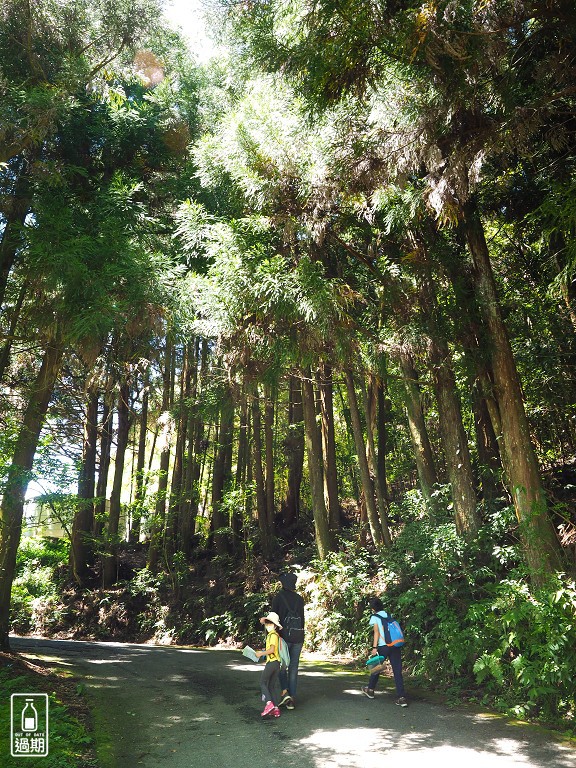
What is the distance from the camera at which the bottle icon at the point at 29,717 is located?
5.39m

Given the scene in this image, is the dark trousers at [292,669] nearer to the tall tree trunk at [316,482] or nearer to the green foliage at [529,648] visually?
the green foliage at [529,648]

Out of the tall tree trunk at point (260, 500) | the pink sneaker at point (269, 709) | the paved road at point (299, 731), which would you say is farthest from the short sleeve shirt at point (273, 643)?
the tall tree trunk at point (260, 500)

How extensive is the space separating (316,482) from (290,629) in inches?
219

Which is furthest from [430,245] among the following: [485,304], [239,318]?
[239,318]

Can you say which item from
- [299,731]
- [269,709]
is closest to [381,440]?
[269,709]

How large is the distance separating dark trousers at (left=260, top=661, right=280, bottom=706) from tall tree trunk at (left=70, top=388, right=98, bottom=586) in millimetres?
11431

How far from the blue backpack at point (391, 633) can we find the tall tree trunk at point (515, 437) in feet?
5.40

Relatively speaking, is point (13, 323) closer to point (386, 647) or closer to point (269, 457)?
point (269, 457)

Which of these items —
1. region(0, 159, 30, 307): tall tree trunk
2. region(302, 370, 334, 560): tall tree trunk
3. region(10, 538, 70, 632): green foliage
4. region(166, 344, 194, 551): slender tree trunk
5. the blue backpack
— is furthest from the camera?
region(10, 538, 70, 632): green foliage

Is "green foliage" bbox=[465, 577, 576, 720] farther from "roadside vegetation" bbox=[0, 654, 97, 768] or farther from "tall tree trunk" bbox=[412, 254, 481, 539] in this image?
"roadside vegetation" bbox=[0, 654, 97, 768]

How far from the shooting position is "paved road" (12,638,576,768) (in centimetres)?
463

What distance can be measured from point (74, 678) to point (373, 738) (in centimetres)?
494

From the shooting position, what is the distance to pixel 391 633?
6.31 metres

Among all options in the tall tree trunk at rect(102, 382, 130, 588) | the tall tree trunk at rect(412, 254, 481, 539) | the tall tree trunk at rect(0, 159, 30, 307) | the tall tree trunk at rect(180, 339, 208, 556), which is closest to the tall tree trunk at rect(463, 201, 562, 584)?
the tall tree trunk at rect(412, 254, 481, 539)
